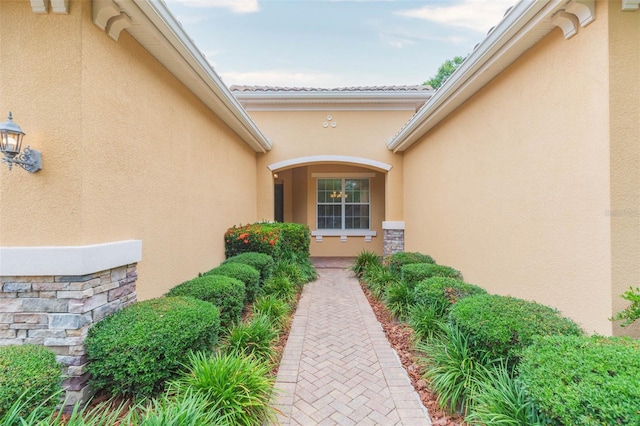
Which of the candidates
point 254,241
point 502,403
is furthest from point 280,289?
point 502,403

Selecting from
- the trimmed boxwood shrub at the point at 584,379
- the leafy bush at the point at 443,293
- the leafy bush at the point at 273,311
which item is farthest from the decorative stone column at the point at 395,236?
the trimmed boxwood shrub at the point at 584,379

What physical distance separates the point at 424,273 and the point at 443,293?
1.16m

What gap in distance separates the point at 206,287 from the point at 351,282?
15.3 ft

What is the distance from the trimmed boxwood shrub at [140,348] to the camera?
8.19 ft

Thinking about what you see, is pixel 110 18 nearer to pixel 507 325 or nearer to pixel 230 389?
pixel 230 389

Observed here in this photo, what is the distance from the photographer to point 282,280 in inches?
242

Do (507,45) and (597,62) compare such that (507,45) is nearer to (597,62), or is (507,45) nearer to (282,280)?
(597,62)

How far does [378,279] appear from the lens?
6.89 metres

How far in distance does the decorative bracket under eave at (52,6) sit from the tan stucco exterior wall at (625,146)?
504cm

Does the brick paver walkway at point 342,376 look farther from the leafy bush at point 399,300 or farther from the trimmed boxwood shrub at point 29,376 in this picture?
the trimmed boxwood shrub at point 29,376

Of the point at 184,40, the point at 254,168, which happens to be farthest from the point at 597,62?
the point at 254,168

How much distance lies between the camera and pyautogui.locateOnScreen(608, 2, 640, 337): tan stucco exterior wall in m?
2.59

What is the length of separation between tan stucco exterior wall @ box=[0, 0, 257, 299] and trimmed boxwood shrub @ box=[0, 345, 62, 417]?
0.93m

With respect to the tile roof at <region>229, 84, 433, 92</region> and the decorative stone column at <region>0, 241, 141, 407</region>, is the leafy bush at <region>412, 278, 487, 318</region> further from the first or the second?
the tile roof at <region>229, 84, 433, 92</region>
